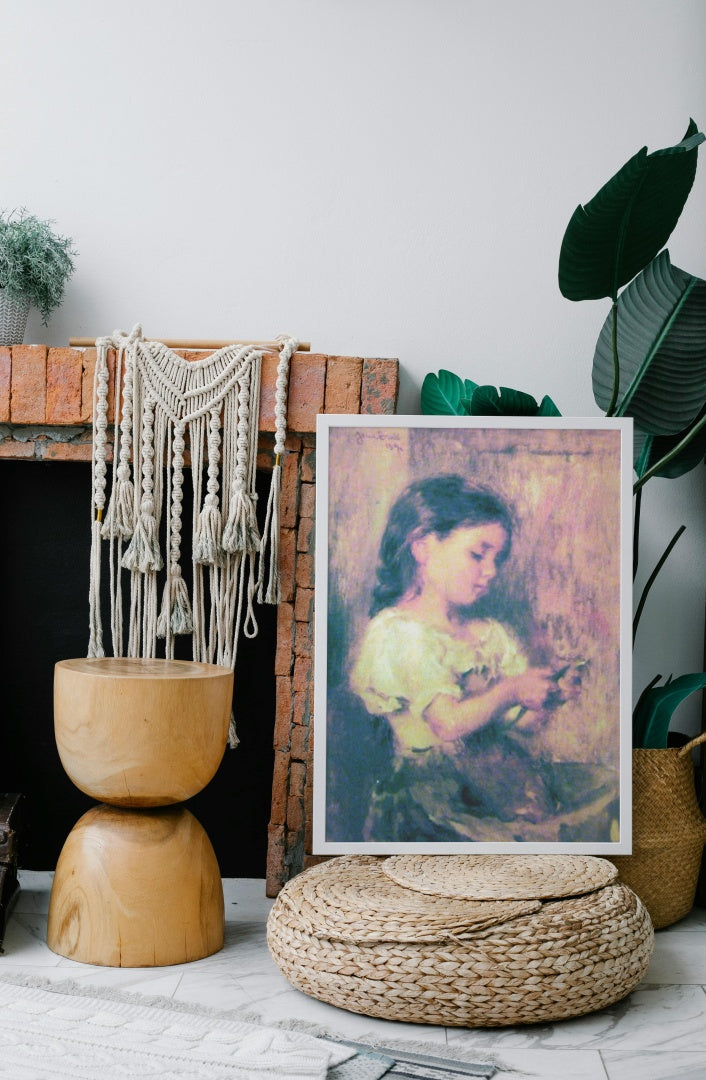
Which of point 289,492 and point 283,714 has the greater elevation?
point 289,492

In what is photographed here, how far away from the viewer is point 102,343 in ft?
6.88

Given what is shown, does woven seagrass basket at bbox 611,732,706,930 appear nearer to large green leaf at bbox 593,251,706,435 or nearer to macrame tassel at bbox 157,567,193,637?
large green leaf at bbox 593,251,706,435

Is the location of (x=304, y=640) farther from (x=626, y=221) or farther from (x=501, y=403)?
(x=626, y=221)

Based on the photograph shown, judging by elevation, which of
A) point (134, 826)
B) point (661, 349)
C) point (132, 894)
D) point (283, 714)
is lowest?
point (132, 894)

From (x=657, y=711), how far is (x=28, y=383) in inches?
60.6

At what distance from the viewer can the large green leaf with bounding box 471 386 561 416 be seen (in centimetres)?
200

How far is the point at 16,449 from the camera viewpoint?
7.20ft

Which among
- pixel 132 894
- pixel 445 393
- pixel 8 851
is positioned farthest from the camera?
pixel 445 393

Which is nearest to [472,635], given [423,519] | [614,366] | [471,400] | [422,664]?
[422,664]

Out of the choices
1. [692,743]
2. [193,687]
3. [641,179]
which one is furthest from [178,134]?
[692,743]

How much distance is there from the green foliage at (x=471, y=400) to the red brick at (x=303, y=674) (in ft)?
2.11

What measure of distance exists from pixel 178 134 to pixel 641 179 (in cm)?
113

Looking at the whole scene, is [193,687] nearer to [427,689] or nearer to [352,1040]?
[427,689]

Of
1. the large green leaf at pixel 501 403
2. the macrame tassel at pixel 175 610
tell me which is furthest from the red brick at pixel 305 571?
the large green leaf at pixel 501 403
